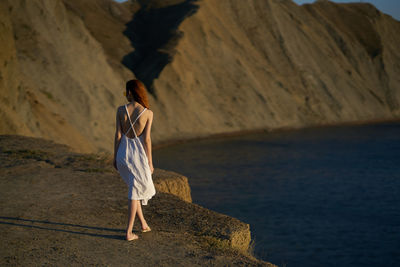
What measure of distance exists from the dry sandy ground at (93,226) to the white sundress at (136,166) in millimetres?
561

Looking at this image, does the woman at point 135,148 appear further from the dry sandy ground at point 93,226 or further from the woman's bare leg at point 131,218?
the dry sandy ground at point 93,226

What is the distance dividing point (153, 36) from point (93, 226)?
3940cm

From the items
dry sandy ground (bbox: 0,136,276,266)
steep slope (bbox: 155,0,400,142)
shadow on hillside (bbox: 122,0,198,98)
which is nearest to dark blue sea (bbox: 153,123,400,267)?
dry sandy ground (bbox: 0,136,276,266)

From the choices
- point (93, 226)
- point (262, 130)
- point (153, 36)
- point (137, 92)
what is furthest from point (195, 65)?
point (137, 92)

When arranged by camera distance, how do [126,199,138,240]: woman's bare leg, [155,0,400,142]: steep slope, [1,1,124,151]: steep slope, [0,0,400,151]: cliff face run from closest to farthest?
[126,199,138,240]: woman's bare leg, [1,1,124,151]: steep slope, [0,0,400,151]: cliff face, [155,0,400,142]: steep slope

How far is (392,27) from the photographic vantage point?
2343 inches

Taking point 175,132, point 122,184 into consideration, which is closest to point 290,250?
point 122,184

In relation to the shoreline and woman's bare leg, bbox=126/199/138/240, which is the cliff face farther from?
woman's bare leg, bbox=126/199/138/240

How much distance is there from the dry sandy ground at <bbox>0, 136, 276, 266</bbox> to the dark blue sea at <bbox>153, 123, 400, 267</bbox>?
3198mm

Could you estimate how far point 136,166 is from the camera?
17.2ft

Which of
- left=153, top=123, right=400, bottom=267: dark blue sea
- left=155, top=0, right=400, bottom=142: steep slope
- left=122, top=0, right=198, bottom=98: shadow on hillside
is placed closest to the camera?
left=153, top=123, right=400, bottom=267: dark blue sea

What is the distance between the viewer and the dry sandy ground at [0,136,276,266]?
4.77 m

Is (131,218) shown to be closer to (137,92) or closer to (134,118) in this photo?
(134,118)

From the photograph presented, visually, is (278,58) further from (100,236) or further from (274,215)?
(100,236)
